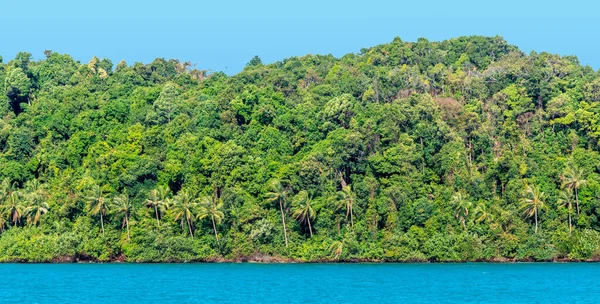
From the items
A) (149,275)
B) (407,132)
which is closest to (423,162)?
(407,132)

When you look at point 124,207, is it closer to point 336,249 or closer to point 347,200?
point 336,249

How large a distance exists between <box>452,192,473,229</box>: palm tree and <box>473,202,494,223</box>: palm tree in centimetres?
79

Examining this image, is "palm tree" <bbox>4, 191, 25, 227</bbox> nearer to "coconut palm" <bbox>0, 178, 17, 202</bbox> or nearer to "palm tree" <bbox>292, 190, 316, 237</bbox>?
"coconut palm" <bbox>0, 178, 17, 202</bbox>

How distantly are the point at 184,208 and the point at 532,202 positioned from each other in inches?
1210

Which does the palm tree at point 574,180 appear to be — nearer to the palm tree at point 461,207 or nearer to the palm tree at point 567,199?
the palm tree at point 567,199

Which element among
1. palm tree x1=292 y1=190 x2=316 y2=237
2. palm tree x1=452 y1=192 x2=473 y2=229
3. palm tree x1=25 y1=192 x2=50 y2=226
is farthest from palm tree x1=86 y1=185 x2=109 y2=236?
palm tree x1=452 y1=192 x2=473 y2=229

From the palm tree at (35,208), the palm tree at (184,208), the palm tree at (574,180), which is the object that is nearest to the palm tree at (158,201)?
the palm tree at (184,208)

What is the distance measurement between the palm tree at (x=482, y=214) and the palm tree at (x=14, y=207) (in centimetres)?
4188

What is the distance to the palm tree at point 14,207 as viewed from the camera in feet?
312

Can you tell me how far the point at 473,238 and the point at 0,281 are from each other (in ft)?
130

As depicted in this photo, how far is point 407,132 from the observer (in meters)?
97.9

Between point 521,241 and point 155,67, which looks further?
point 155,67

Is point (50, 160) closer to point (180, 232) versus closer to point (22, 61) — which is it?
point (180, 232)

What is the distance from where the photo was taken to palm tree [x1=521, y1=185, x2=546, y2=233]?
87875 millimetres
